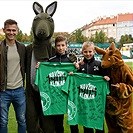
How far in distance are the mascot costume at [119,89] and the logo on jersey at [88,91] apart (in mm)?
229

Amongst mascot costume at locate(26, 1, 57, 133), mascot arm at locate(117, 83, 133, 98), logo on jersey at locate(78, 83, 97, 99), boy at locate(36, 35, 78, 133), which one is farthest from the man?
mascot arm at locate(117, 83, 133, 98)

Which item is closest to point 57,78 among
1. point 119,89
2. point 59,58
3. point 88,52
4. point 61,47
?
point 59,58

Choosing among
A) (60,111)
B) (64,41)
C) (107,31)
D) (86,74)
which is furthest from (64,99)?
(107,31)

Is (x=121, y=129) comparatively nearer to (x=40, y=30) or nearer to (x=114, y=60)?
(x=114, y=60)

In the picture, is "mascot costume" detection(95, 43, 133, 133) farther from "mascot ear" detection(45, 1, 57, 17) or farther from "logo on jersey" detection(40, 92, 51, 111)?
"mascot ear" detection(45, 1, 57, 17)

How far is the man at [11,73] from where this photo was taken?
11.6 feet

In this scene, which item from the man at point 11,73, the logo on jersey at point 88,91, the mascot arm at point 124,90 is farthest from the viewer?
the logo on jersey at point 88,91

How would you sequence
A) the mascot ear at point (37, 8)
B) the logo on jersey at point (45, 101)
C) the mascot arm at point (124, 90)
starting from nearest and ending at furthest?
the mascot arm at point (124, 90) < the logo on jersey at point (45, 101) < the mascot ear at point (37, 8)

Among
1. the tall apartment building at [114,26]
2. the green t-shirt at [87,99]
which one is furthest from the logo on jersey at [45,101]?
the tall apartment building at [114,26]

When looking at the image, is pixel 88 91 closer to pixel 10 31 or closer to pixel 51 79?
pixel 51 79

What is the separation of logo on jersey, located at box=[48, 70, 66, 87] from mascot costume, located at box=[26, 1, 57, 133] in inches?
11.3

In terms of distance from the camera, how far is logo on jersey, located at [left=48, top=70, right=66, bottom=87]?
3.73 m

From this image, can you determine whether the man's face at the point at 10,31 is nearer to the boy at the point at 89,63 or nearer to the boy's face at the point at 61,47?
the boy's face at the point at 61,47

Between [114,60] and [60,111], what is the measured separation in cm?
113
